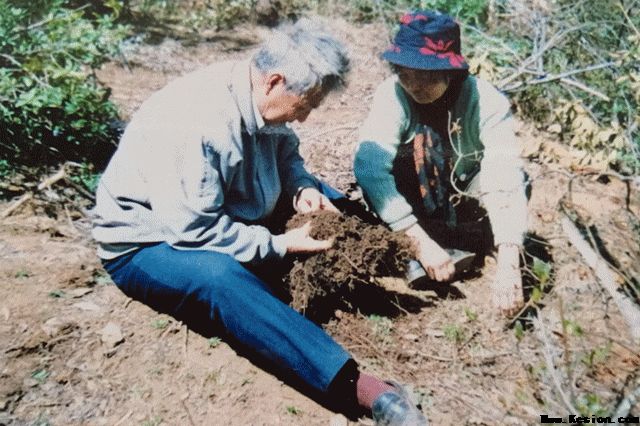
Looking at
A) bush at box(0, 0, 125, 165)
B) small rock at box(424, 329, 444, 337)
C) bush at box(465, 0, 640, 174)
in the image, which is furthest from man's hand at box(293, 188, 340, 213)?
bush at box(465, 0, 640, 174)

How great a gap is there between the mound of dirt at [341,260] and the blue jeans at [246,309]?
0.28m

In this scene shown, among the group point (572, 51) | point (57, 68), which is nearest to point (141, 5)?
point (57, 68)

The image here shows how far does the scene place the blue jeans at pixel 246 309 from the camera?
7.09 feet

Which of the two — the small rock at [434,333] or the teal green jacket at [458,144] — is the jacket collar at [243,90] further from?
the small rock at [434,333]

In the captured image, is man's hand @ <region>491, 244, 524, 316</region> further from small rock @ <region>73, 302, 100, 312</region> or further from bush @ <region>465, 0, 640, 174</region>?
small rock @ <region>73, 302, 100, 312</region>

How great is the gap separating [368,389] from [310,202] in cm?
109

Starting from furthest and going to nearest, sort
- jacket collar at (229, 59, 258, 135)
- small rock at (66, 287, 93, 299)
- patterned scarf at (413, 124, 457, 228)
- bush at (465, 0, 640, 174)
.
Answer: bush at (465, 0, 640, 174) < patterned scarf at (413, 124, 457, 228) < small rock at (66, 287, 93, 299) < jacket collar at (229, 59, 258, 135)

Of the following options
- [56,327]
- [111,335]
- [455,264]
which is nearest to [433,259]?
[455,264]

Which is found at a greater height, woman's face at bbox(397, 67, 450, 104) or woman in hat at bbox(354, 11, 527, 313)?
woman's face at bbox(397, 67, 450, 104)

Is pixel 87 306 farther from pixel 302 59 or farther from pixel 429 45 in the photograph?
pixel 429 45

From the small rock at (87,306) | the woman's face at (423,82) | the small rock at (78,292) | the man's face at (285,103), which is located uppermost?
the man's face at (285,103)

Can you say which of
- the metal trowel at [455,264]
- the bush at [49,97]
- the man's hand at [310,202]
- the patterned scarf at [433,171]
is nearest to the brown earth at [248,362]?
the metal trowel at [455,264]

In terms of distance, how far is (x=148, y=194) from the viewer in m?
2.29

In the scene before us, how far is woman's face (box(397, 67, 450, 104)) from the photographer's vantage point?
267cm
